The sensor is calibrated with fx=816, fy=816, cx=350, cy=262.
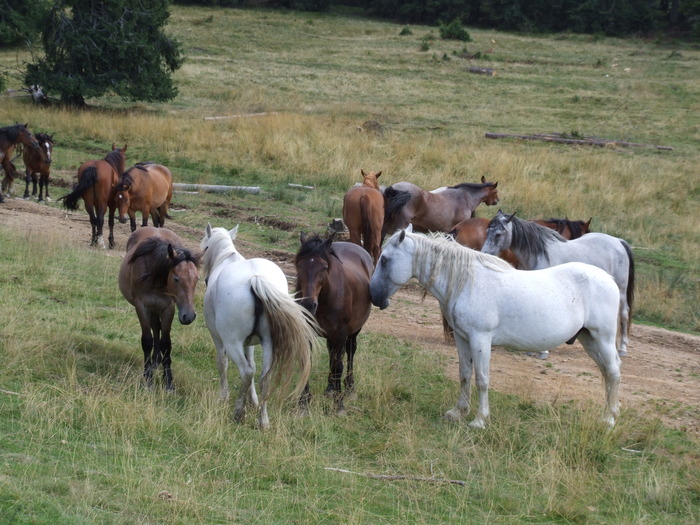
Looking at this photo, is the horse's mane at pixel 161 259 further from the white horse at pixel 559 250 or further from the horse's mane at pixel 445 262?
the white horse at pixel 559 250

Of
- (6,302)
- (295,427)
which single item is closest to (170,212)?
(6,302)

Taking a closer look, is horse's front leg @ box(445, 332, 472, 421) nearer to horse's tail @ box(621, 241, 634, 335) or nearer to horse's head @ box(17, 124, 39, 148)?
horse's tail @ box(621, 241, 634, 335)

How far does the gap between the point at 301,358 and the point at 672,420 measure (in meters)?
3.63

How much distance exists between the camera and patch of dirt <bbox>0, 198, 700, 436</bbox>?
789 cm

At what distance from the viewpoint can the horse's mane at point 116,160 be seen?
44.1 ft

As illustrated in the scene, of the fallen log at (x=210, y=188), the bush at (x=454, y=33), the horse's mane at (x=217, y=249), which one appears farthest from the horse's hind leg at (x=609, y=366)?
the bush at (x=454, y=33)

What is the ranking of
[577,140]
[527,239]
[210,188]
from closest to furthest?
[527,239], [210,188], [577,140]

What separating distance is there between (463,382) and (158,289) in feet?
9.17

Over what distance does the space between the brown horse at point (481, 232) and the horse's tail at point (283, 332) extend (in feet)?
11.4

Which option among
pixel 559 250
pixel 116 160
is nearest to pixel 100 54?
pixel 116 160

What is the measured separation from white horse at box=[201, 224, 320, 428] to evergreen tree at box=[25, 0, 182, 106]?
877 inches

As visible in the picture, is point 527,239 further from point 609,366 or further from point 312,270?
point 312,270

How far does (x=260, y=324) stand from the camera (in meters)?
6.28

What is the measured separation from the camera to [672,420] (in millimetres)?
7512
